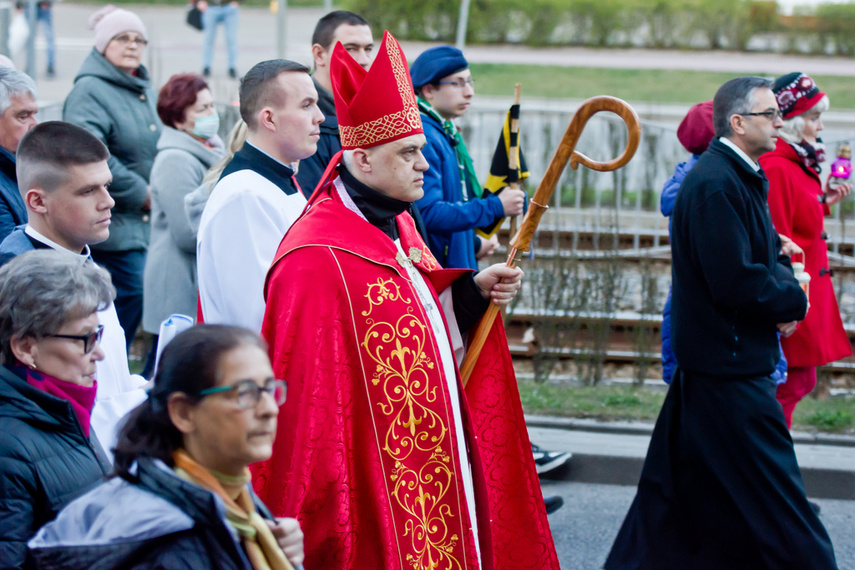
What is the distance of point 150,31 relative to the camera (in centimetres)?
2242

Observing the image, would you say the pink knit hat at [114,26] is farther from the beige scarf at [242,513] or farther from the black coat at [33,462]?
the beige scarf at [242,513]

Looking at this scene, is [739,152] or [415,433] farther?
[739,152]

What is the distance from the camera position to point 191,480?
1.98 meters

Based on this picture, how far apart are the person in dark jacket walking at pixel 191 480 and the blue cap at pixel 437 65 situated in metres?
2.91

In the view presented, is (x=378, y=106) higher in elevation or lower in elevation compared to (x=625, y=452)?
higher

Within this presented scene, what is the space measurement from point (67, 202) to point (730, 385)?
242 centimetres

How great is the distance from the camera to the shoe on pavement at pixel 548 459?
205 inches

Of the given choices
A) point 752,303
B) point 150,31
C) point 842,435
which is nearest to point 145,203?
point 752,303

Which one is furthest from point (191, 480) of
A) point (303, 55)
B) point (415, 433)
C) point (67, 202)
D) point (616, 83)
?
point (303, 55)

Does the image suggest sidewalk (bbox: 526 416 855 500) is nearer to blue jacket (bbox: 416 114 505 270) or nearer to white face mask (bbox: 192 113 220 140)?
blue jacket (bbox: 416 114 505 270)

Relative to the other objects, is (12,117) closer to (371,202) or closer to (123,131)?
(123,131)

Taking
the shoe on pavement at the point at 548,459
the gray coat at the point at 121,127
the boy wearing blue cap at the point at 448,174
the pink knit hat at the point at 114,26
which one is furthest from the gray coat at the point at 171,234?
the shoe on pavement at the point at 548,459

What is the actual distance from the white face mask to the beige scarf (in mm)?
3571

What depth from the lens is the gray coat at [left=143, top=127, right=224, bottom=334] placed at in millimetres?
5191
